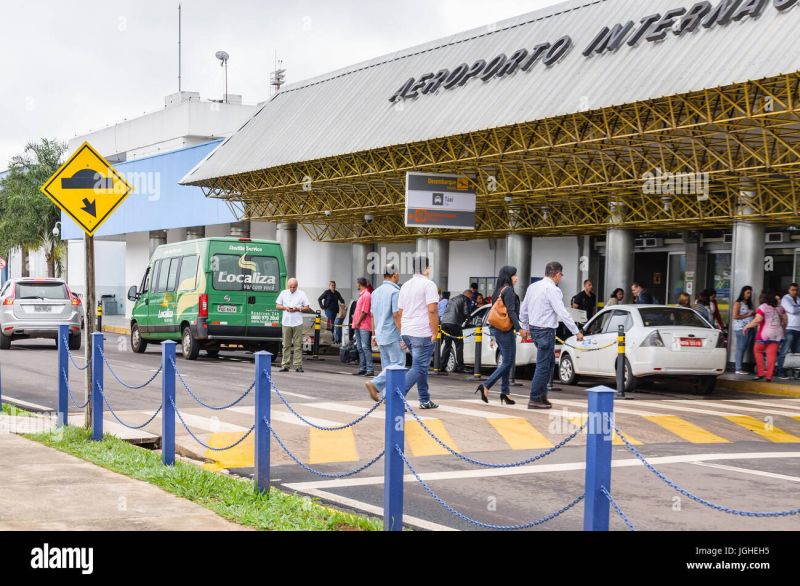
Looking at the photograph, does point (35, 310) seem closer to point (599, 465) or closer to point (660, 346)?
point (660, 346)

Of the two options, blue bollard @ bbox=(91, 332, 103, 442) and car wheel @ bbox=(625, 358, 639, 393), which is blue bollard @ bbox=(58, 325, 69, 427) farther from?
car wheel @ bbox=(625, 358, 639, 393)

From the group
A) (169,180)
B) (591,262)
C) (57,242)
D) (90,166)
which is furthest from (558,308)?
(57,242)

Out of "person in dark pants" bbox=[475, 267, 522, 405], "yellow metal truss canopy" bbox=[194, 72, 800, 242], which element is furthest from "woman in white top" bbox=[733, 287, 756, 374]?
"person in dark pants" bbox=[475, 267, 522, 405]

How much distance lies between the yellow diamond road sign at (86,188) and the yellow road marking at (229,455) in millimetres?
2492

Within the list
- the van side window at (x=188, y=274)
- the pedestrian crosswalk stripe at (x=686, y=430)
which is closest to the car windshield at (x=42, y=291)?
the van side window at (x=188, y=274)

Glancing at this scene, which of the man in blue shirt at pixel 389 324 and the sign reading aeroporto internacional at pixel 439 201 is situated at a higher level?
the sign reading aeroporto internacional at pixel 439 201

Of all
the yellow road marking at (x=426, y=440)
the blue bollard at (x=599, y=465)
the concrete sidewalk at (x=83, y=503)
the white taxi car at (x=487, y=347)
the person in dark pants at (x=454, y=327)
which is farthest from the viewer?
the person in dark pants at (x=454, y=327)

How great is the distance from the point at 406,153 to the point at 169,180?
19.3 m

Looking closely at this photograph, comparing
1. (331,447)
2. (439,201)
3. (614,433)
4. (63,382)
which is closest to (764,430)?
(614,433)

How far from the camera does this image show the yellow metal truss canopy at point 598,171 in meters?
18.0

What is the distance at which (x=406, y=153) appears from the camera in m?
24.9

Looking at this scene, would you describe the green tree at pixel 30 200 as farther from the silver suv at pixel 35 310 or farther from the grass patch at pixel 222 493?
the grass patch at pixel 222 493

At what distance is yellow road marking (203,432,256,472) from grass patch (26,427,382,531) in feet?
1.67
